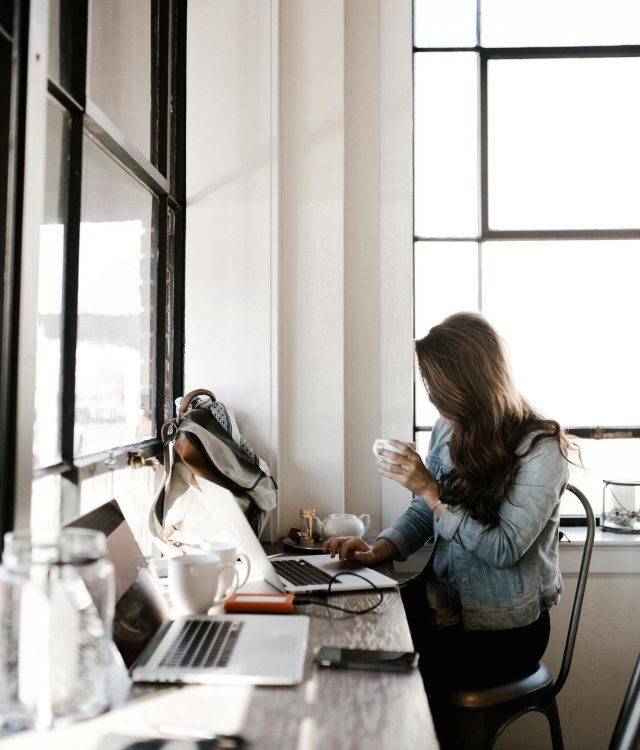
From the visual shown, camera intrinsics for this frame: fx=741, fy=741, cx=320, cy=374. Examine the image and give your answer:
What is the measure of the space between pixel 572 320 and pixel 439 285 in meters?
0.49

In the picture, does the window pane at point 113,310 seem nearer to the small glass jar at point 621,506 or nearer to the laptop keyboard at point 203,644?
the laptop keyboard at point 203,644

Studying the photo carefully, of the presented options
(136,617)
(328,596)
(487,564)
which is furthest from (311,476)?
(136,617)

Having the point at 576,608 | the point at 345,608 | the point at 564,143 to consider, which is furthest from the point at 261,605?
the point at 564,143

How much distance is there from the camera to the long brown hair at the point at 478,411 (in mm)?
1782

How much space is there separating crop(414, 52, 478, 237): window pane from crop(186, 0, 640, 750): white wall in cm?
15

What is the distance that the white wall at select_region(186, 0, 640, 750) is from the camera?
7.80 feet

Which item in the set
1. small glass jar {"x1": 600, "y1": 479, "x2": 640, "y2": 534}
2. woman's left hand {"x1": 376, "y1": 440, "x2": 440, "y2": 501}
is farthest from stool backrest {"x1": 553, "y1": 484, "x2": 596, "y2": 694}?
small glass jar {"x1": 600, "y1": 479, "x2": 640, "y2": 534}

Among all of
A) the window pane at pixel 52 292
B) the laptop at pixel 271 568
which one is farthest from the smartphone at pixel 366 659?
the window pane at pixel 52 292

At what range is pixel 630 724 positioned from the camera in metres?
0.98

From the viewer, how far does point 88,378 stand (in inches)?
62.5

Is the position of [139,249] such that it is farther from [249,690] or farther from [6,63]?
[249,690]

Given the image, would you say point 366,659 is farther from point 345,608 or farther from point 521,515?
point 521,515

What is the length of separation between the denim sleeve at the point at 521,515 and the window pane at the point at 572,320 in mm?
927

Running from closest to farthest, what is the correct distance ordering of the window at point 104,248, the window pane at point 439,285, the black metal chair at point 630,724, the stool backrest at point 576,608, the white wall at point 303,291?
the black metal chair at point 630,724 < the window at point 104,248 < the stool backrest at point 576,608 < the white wall at point 303,291 < the window pane at point 439,285
